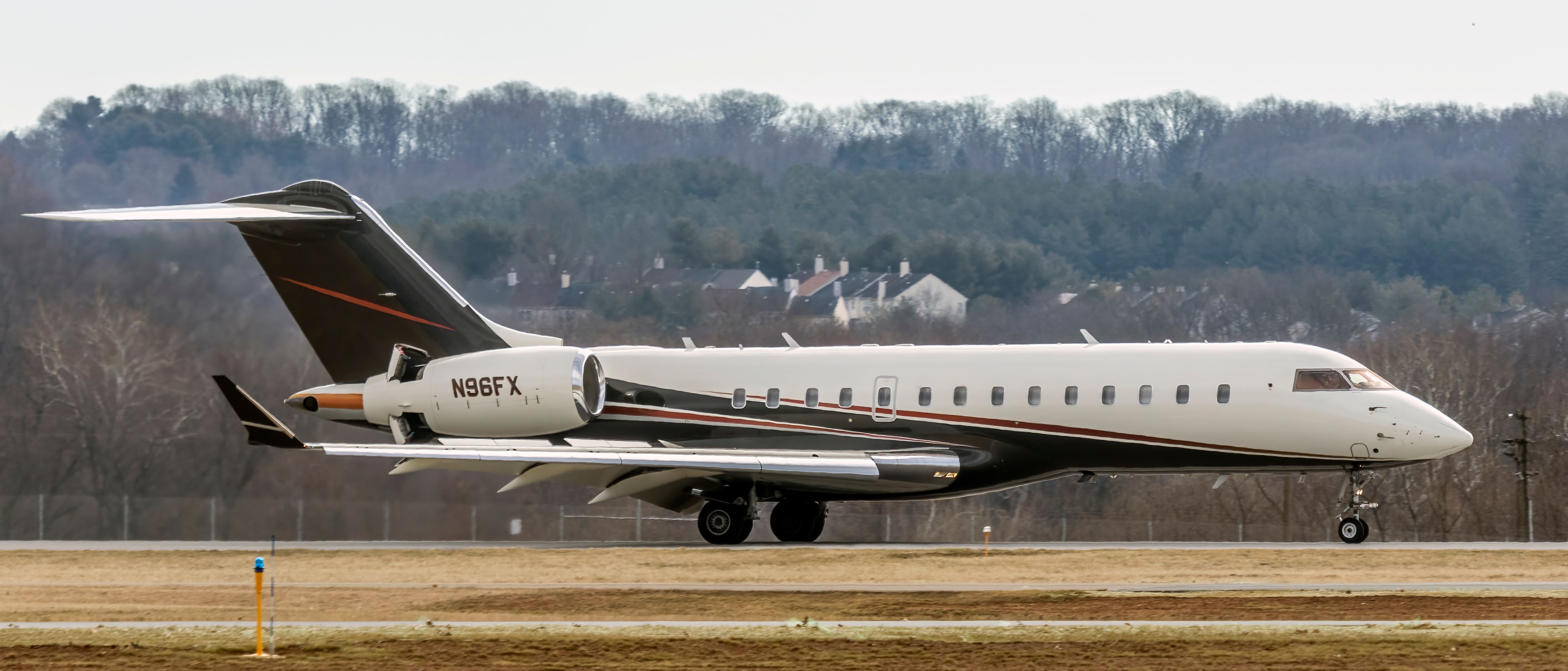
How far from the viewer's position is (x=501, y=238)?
71.4 m

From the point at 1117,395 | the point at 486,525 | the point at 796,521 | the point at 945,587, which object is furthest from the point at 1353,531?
the point at 486,525

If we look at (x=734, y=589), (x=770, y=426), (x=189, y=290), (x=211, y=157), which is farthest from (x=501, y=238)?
(x=734, y=589)

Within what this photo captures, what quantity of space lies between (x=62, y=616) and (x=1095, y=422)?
625 inches

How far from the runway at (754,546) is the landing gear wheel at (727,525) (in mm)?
219

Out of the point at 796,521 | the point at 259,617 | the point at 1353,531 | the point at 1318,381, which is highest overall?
the point at 1318,381

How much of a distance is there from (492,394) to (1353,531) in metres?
14.1

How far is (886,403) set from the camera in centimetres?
3212

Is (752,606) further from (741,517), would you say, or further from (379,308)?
(379,308)

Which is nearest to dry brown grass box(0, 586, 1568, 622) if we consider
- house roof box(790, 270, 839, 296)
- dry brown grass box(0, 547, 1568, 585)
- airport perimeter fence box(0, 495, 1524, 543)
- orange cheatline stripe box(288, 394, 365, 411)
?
dry brown grass box(0, 547, 1568, 585)

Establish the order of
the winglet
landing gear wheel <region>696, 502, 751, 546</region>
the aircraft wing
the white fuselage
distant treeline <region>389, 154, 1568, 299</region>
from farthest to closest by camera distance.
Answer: distant treeline <region>389, 154, 1568, 299</region>, landing gear wheel <region>696, 502, 751, 546</region>, the aircraft wing, the white fuselage, the winglet

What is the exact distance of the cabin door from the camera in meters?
32.1

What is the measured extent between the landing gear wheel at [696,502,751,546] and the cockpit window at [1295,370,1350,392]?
29.9 feet

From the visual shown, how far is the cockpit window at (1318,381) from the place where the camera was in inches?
1183

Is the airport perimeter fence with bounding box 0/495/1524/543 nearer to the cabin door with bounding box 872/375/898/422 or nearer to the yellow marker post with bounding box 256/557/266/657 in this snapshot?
the cabin door with bounding box 872/375/898/422
